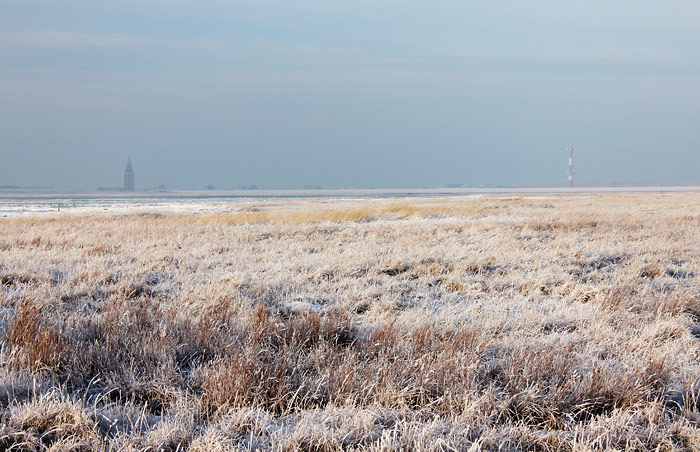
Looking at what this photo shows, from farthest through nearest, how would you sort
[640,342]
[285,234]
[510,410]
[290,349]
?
[285,234] → [640,342] → [290,349] → [510,410]

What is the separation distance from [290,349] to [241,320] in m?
1.12

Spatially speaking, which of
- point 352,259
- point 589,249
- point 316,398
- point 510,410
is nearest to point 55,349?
point 316,398

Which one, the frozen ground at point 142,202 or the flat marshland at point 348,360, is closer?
the flat marshland at point 348,360

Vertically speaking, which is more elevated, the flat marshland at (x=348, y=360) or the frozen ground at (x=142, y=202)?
the frozen ground at (x=142, y=202)

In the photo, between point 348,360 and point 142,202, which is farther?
point 142,202

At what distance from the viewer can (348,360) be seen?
3.65 metres

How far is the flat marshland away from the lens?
275 centimetres

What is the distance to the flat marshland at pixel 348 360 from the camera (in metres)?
2.75

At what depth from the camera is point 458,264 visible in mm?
8852

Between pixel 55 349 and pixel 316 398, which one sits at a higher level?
pixel 55 349

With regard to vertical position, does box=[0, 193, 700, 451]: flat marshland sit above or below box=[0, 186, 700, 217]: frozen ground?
below

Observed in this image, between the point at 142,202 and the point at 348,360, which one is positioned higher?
the point at 142,202

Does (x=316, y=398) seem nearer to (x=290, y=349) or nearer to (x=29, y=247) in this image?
(x=290, y=349)

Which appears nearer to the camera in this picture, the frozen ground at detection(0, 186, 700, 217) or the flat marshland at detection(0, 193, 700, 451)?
the flat marshland at detection(0, 193, 700, 451)
